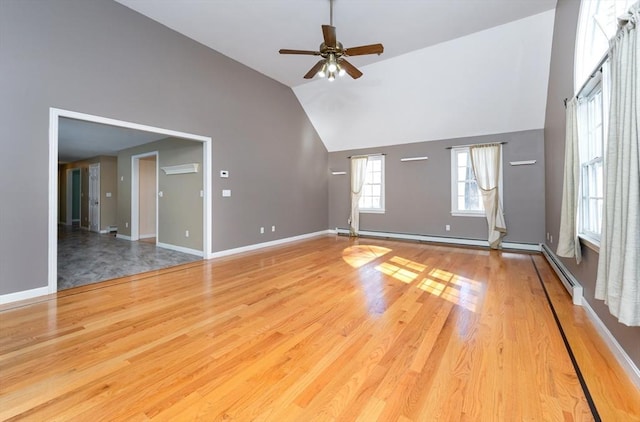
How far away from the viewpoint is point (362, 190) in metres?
7.45

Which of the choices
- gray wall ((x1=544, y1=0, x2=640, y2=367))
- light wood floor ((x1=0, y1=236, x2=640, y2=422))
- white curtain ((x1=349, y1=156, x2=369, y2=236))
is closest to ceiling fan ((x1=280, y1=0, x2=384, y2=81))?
gray wall ((x1=544, y1=0, x2=640, y2=367))

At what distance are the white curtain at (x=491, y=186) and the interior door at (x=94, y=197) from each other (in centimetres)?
1095

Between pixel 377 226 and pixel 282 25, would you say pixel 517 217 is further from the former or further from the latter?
pixel 282 25

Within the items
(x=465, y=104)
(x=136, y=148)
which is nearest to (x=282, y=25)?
(x=465, y=104)

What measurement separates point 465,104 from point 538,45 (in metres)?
1.39

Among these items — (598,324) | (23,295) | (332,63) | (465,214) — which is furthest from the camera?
(465,214)

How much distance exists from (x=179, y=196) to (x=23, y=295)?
2.84 metres

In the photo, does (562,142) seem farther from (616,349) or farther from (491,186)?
(616,349)

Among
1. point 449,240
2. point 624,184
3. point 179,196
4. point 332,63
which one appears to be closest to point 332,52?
point 332,63

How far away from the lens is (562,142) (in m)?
3.54

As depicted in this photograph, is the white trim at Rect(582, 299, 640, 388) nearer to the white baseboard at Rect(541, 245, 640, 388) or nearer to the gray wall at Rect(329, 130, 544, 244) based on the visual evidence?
the white baseboard at Rect(541, 245, 640, 388)

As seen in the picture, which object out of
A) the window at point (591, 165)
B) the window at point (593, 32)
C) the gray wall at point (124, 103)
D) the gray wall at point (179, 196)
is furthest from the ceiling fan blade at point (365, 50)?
the gray wall at point (179, 196)

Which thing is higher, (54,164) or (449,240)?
(54,164)

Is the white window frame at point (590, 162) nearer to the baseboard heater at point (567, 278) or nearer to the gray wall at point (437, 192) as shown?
Answer: the baseboard heater at point (567, 278)
